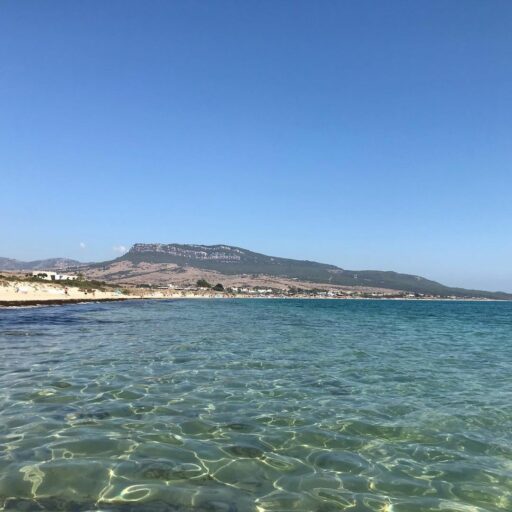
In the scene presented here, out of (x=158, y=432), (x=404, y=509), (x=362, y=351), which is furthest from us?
(x=362, y=351)

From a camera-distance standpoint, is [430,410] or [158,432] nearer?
[158,432]

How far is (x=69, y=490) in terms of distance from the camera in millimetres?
6633

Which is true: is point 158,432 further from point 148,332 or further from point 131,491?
point 148,332

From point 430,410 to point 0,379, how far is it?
12.9 metres

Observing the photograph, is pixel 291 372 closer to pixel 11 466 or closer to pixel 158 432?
pixel 158 432

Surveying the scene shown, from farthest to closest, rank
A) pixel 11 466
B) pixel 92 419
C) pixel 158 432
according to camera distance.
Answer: pixel 92 419 < pixel 158 432 < pixel 11 466

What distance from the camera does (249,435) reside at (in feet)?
31.0

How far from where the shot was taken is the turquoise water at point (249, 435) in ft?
22.2

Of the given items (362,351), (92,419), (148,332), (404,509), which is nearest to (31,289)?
(148,332)

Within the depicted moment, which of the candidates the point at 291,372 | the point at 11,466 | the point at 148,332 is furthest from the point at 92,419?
the point at 148,332

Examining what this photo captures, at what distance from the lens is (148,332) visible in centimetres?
3112

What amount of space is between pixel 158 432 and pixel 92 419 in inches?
73.9

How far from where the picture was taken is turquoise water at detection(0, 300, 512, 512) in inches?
266

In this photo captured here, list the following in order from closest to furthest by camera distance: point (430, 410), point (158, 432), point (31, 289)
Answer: point (158, 432), point (430, 410), point (31, 289)
